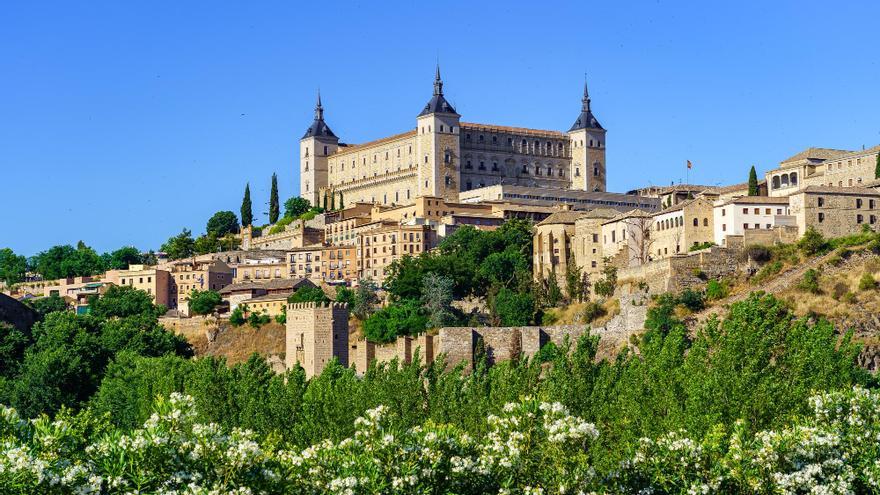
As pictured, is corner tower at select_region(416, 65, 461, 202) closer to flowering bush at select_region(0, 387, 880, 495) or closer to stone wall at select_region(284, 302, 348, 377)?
stone wall at select_region(284, 302, 348, 377)

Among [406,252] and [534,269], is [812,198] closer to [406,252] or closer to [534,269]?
[534,269]

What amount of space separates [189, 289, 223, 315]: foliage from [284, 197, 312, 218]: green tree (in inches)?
1182

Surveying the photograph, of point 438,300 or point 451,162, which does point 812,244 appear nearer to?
point 438,300

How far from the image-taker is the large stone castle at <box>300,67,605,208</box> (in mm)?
121625

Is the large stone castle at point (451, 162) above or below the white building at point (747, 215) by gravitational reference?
above

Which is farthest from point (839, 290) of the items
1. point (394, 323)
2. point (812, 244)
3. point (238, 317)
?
point (238, 317)

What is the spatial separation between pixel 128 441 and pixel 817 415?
15.6 metres

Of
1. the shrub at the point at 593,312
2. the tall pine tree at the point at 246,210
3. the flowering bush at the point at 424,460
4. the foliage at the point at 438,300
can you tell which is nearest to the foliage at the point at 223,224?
the tall pine tree at the point at 246,210

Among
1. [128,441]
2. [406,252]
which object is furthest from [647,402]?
[406,252]

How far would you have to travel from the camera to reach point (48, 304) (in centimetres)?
10338

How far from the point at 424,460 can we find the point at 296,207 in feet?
323

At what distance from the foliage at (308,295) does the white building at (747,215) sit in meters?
21.1

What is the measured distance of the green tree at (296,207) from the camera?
127 meters

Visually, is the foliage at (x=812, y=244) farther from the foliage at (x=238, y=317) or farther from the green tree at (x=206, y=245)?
the green tree at (x=206, y=245)
